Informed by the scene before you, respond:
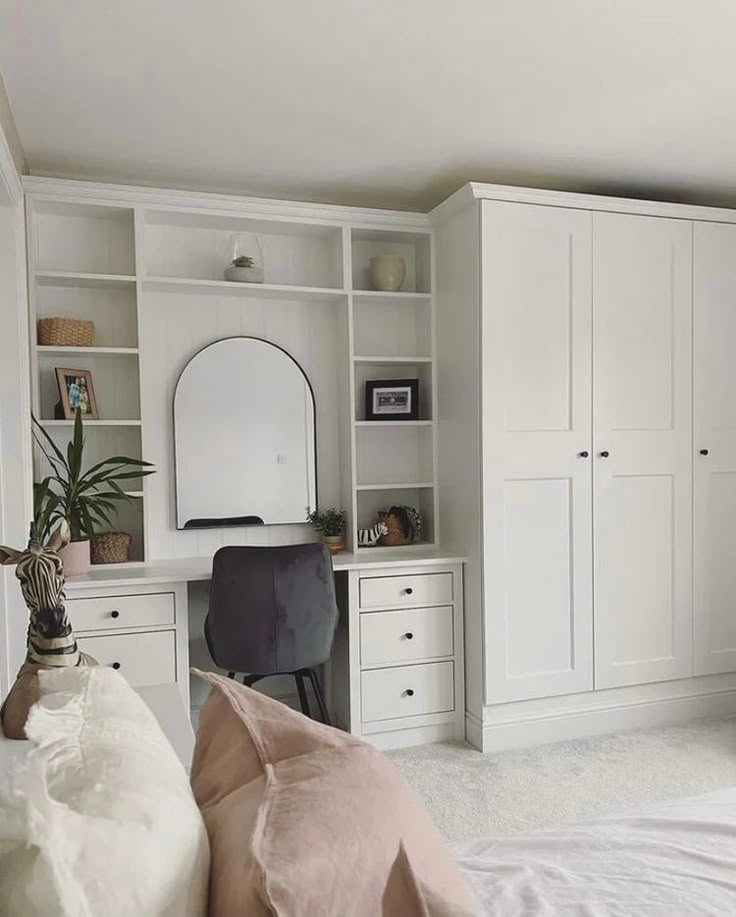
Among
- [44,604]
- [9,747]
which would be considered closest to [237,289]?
[44,604]

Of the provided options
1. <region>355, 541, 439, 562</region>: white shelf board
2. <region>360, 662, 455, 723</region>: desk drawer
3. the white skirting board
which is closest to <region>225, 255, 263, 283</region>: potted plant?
<region>355, 541, 439, 562</region>: white shelf board

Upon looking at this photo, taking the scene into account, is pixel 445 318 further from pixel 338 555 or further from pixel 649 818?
pixel 649 818

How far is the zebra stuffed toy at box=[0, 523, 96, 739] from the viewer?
1.40m

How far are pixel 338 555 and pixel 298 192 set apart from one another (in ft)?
5.55

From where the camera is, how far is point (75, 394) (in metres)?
3.27

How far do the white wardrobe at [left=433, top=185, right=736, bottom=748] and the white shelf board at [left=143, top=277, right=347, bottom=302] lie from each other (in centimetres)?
61

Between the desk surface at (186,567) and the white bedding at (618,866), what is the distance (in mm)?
1906

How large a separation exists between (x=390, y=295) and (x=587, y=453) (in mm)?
1166

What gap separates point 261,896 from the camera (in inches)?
26.4

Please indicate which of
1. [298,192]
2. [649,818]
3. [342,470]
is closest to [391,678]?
[342,470]

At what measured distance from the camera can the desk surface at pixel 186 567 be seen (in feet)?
9.82

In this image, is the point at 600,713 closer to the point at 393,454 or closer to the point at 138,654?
the point at 393,454

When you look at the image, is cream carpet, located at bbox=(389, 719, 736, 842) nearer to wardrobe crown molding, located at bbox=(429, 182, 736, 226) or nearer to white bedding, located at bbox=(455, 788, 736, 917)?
white bedding, located at bbox=(455, 788, 736, 917)

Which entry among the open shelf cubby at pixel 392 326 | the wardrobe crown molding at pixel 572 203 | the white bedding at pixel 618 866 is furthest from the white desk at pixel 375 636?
the white bedding at pixel 618 866
